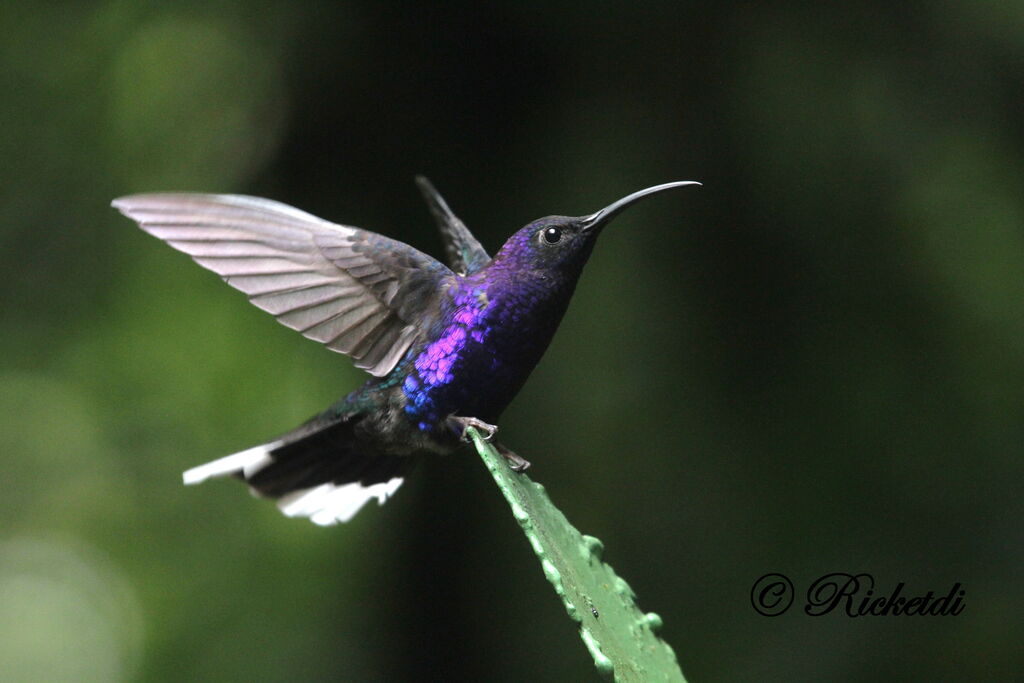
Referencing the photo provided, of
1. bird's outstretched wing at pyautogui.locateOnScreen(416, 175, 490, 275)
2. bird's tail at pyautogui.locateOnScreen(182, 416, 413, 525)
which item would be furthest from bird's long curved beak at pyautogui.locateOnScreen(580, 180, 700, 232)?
bird's tail at pyautogui.locateOnScreen(182, 416, 413, 525)

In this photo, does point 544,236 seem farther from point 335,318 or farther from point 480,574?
point 480,574

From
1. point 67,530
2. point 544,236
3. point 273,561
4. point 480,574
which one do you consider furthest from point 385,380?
point 67,530

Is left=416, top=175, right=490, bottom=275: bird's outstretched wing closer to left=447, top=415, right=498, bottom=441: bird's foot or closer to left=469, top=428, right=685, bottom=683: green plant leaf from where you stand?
left=447, top=415, right=498, bottom=441: bird's foot

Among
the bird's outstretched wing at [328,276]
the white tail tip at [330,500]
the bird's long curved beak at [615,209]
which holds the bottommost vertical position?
the white tail tip at [330,500]

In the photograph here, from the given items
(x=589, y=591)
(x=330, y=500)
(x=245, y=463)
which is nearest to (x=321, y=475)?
(x=330, y=500)

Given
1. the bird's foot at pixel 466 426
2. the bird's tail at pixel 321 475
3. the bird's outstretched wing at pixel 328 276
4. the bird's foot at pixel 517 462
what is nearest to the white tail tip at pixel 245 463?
the bird's tail at pixel 321 475

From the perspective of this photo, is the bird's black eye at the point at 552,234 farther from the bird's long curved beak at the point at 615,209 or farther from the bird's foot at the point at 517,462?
the bird's foot at the point at 517,462

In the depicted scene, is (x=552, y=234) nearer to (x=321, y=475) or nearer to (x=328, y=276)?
(x=328, y=276)
